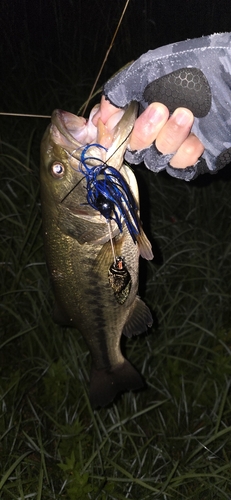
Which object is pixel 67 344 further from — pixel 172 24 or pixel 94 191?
pixel 172 24

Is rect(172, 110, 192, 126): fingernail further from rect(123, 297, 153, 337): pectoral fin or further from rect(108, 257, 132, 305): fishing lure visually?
rect(123, 297, 153, 337): pectoral fin

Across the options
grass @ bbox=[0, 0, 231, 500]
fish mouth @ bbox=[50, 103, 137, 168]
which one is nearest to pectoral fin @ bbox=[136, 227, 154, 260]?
fish mouth @ bbox=[50, 103, 137, 168]

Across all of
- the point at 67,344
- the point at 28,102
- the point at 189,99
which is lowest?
the point at 67,344

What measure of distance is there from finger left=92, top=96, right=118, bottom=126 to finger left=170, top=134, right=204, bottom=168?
0.32 metres

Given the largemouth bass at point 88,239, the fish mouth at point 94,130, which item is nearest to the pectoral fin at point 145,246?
the largemouth bass at point 88,239

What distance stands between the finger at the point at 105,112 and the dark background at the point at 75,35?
288 centimetres

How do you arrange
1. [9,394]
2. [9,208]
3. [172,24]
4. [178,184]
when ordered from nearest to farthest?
[9,394]
[9,208]
[178,184]
[172,24]

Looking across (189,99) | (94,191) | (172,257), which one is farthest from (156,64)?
(172,257)

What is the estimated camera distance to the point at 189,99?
1825mm

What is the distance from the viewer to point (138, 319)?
2205 mm

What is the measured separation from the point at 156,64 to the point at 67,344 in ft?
7.42

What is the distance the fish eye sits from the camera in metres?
1.81

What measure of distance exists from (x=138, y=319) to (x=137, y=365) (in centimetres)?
169

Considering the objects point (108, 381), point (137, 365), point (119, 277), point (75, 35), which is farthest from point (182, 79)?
point (75, 35)
